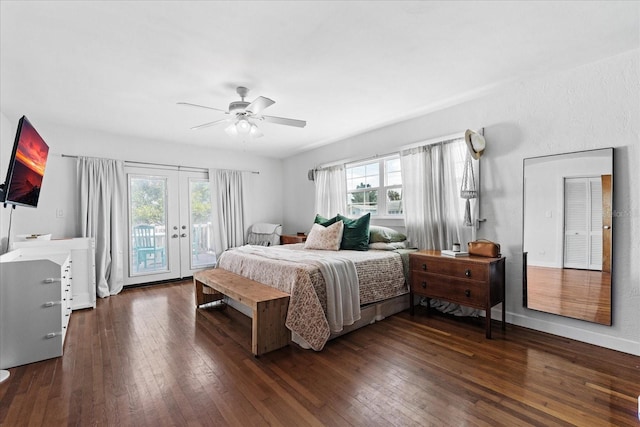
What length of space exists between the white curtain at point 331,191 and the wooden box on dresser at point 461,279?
78.4 inches

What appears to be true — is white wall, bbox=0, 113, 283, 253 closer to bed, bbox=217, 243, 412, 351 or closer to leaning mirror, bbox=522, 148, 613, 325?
bed, bbox=217, 243, 412, 351

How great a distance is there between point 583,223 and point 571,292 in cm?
64

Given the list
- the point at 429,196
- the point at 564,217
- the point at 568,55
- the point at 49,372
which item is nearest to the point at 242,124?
the point at 429,196

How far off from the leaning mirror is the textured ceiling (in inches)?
36.7

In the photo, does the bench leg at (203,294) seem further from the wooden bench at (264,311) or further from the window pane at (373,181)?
the window pane at (373,181)

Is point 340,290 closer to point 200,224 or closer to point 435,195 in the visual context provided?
point 435,195

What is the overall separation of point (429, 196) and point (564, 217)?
52.6 inches

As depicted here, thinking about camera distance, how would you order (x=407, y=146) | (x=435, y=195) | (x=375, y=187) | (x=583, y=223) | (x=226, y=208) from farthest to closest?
(x=226, y=208) → (x=375, y=187) → (x=407, y=146) → (x=435, y=195) → (x=583, y=223)

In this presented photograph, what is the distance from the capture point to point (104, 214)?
Result: 445 centimetres

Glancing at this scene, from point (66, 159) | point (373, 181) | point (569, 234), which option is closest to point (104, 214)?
point (66, 159)

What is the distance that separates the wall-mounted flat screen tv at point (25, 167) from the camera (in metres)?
2.25

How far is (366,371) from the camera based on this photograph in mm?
2205

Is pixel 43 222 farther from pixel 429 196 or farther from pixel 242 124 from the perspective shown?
pixel 429 196

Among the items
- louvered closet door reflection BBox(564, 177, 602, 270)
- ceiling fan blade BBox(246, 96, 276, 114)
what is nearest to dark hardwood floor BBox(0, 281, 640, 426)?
louvered closet door reflection BBox(564, 177, 602, 270)
